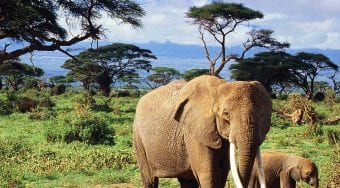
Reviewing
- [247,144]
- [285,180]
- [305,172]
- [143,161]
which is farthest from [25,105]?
[247,144]

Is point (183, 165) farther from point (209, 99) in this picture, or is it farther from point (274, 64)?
point (274, 64)

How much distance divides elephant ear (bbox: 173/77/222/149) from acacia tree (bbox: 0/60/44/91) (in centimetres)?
2774

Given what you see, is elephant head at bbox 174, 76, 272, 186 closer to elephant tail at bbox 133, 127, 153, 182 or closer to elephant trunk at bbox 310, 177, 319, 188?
elephant tail at bbox 133, 127, 153, 182

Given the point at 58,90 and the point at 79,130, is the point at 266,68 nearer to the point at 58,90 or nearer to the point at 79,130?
the point at 58,90

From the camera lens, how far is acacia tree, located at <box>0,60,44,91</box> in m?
36.7

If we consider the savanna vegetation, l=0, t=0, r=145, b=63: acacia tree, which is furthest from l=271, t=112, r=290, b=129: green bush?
l=0, t=0, r=145, b=63: acacia tree

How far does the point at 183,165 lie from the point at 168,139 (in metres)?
0.31

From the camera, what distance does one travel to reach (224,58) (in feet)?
93.0

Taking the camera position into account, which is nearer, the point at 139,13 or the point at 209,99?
the point at 209,99

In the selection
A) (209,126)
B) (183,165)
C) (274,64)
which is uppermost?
(209,126)

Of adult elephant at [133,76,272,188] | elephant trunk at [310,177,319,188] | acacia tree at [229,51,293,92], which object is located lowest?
acacia tree at [229,51,293,92]

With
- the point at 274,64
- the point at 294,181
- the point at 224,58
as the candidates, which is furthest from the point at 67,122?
the point at 274,64

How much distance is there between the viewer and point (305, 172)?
23.9 feet

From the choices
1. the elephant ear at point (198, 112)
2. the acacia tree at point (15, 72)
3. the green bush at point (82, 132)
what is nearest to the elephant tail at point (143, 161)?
the elephant ear at point (198, 112)
